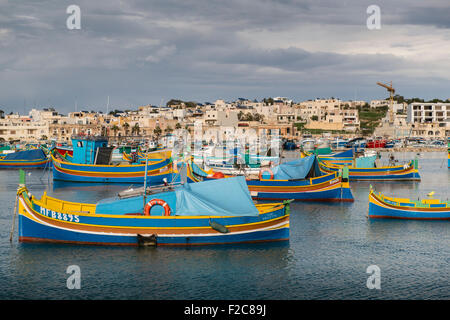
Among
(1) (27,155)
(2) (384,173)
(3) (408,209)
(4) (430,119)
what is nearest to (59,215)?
(3) (408,209)

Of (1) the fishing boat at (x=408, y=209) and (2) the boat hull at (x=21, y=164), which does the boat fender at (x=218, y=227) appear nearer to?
(1) the fishing boat at (x=408, y=209)

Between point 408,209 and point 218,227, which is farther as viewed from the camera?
point 408,209

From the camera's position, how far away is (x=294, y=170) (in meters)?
46.0

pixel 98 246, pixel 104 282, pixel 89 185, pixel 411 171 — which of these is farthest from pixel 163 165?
pixel 104 282

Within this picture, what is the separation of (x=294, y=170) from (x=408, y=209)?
12.6 meters

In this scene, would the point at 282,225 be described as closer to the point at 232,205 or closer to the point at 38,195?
the point at 232,205

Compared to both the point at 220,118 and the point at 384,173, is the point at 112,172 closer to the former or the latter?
the point at 384,173

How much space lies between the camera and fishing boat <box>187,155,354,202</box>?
1752 inches

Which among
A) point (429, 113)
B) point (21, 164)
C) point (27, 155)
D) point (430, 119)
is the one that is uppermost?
point (429, 113)

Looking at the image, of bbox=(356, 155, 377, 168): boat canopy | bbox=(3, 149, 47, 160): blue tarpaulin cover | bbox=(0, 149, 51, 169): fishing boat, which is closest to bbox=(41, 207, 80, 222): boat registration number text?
bbox=(356, 155, 377, 168): boat canopy

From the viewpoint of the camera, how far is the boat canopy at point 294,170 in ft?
150

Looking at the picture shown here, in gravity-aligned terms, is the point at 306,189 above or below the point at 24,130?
below

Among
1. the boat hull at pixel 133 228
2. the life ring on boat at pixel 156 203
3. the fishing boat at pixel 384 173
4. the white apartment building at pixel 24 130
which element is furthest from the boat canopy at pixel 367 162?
the white apartment building at pixel 24 130

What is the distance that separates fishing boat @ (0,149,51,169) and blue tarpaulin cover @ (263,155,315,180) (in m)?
48.2
